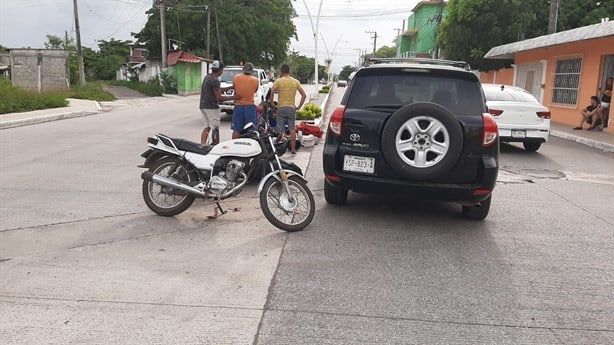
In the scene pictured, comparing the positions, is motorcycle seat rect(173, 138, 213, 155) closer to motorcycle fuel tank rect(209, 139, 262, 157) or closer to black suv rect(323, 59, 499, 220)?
motorcycle fuel tank rect(209, 139, 262, 157)

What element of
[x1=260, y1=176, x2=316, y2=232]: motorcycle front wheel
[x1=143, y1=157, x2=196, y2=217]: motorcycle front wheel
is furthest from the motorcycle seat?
[x1=260, y1=176, x2=316, y2=232]: motorcycle front wheel

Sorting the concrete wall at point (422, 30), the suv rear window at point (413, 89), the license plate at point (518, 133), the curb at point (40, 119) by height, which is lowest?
the curb at point (40, 119)

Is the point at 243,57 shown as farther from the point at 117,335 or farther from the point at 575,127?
the point at 117,335

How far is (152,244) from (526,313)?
334 cm

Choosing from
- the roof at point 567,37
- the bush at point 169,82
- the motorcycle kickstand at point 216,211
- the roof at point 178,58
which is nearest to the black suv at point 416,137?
the motorcycle kickstand at point 216,211

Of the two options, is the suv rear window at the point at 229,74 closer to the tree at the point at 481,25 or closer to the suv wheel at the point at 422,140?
the tree at the point at 481,25

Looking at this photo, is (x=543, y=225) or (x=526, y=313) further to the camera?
(x=543, y=225)

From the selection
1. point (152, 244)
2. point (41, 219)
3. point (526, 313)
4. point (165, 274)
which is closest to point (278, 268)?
point (165, 274)

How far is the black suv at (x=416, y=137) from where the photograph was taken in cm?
526

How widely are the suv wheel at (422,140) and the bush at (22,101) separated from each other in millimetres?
16658

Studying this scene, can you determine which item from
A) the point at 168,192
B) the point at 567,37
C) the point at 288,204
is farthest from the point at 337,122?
the point at 567,37

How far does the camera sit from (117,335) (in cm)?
335

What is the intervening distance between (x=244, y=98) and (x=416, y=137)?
4470 mm

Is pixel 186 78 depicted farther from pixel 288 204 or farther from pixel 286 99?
pixel 288 204
